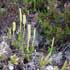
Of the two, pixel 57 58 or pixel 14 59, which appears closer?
pixel 14 59

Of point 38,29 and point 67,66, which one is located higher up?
point 38,29

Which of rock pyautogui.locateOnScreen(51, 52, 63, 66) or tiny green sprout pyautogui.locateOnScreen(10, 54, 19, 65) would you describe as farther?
rock pyautogui.locateOnScreen(51, 52, 63, 66)

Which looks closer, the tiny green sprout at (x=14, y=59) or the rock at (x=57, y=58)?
the tiny green sprout at (x=14, y=59)

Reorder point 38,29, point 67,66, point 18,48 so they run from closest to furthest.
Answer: point 67,66 → point 18,48 → point 38,29

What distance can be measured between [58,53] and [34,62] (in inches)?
15.1

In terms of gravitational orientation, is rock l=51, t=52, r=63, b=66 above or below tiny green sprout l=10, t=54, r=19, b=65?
below

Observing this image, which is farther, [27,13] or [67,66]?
[27,13]

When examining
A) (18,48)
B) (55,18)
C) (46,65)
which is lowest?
(46,65)

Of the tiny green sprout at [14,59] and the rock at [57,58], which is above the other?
the tiny green sprout at [14,59]

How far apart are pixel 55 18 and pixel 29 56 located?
0.65 m

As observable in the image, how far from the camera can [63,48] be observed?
319 cm

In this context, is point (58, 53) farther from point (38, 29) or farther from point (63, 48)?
point (38, 29)

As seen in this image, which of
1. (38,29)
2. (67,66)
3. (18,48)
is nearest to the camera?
(67,66)

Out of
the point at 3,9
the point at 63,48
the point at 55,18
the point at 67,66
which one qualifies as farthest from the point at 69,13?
the point at 3,9
